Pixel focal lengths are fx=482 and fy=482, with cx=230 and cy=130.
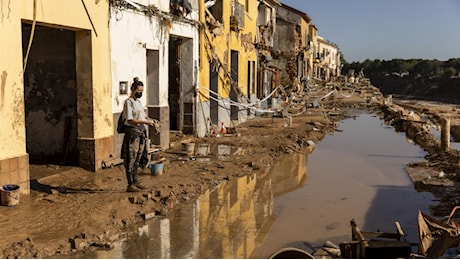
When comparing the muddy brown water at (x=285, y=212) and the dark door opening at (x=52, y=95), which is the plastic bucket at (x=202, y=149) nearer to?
the muddy brown water at (x=285, y=212)

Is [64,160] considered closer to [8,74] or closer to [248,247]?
[8,74]

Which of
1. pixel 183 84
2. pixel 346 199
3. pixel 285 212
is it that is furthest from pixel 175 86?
pixel 285 212

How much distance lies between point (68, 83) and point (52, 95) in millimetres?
480

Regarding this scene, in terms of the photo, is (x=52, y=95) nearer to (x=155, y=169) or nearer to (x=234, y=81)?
(x=155, y=169)

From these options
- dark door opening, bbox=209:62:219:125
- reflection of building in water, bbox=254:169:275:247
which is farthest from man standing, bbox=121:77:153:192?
dark door opening, bbox=209:62:219:125

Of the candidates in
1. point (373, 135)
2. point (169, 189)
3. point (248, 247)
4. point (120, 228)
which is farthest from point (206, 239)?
point (373, 135)

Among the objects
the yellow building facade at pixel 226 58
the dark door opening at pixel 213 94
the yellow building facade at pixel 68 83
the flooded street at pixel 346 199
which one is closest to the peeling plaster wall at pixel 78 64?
the yellow building facade at pixel 68 83

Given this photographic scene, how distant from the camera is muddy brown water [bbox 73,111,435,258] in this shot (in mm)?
6641

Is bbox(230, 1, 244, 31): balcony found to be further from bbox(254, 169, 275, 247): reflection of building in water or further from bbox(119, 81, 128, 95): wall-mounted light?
bbox(254, 169, 275, 247): reflection of building in water

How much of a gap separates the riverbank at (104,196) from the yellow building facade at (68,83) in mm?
636

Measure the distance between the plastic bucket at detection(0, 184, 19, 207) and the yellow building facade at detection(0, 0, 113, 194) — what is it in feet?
1.59

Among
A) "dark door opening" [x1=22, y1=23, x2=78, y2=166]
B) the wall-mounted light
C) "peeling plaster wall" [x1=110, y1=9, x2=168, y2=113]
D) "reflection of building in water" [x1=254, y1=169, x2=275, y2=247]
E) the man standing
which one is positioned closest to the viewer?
"reflection of building in water" [x1=254, y1=169, x2=275, y2=247]

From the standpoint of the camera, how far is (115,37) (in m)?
11.0

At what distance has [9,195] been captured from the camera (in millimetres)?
7477
